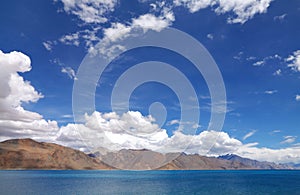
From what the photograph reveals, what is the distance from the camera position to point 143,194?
86375 millimetres

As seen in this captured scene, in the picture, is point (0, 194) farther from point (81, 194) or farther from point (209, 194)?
point (209, 194)

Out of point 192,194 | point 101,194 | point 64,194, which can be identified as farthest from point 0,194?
point 192,194

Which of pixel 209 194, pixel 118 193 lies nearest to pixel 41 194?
pixel 118 193

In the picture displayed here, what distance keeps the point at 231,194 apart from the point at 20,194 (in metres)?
64.9

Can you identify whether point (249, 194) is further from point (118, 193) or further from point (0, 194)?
point (0, 194)

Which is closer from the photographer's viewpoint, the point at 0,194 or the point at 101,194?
the point at 0,194

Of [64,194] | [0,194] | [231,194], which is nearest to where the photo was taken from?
[0,194]

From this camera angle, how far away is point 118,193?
89.2 m

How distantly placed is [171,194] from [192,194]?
265 inches

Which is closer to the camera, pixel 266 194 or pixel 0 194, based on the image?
pixel 0 194

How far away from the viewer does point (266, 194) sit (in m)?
92.6

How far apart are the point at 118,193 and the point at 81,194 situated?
11.7m

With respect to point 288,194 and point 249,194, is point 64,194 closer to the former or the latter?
point 249,194

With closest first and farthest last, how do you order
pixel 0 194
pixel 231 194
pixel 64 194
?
pixel 0 194 < pixel 64 194 < pixel 231 194
